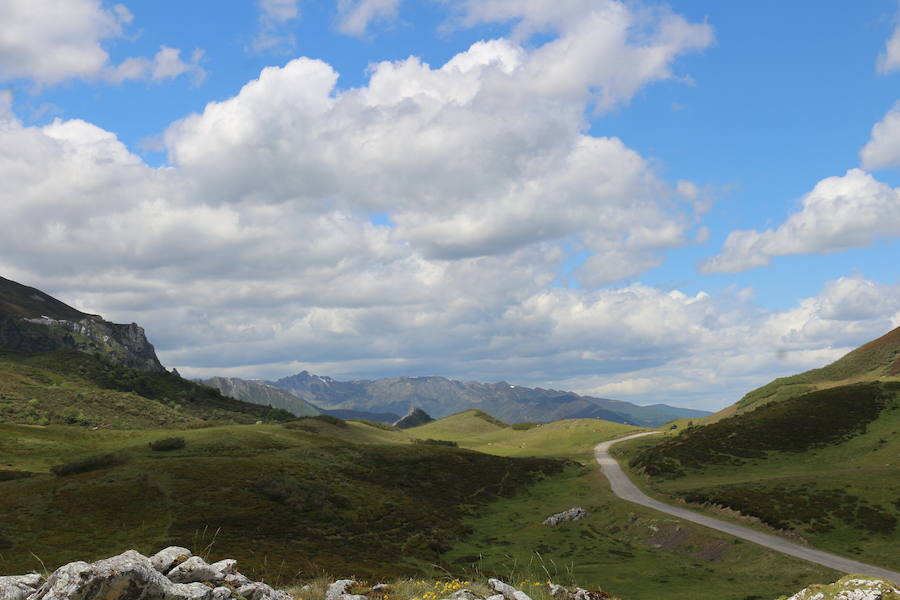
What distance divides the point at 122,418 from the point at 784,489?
160 m

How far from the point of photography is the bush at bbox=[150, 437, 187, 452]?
282 feet

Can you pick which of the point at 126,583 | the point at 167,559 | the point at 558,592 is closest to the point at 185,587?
the point at 126,583

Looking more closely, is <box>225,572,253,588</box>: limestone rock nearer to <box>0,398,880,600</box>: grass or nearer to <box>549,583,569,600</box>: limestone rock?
<box>0,398,880,600</box>: grass

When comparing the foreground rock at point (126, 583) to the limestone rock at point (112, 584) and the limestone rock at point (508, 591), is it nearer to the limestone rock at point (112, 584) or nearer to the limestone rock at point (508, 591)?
the limestone rock at point (112, 584)

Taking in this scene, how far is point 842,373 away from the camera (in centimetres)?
15162

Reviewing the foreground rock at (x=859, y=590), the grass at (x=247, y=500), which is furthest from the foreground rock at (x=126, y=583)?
the foreground rock at (x=859, y=590)

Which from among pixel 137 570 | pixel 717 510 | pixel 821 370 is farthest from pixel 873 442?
pixel 137 570

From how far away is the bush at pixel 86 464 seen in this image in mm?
66625

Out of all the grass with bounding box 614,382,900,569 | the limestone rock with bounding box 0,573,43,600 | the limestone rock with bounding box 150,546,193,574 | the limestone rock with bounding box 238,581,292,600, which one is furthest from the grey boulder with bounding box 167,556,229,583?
the grass with bounding box 614,382,900,569

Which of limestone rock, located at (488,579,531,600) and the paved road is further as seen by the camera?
the paved road

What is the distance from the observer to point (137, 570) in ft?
38.3

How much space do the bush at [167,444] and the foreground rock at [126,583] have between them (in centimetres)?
8265

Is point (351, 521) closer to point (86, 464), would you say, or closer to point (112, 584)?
point (86, 464)

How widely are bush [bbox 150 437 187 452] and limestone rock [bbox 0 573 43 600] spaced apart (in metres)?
82.4
